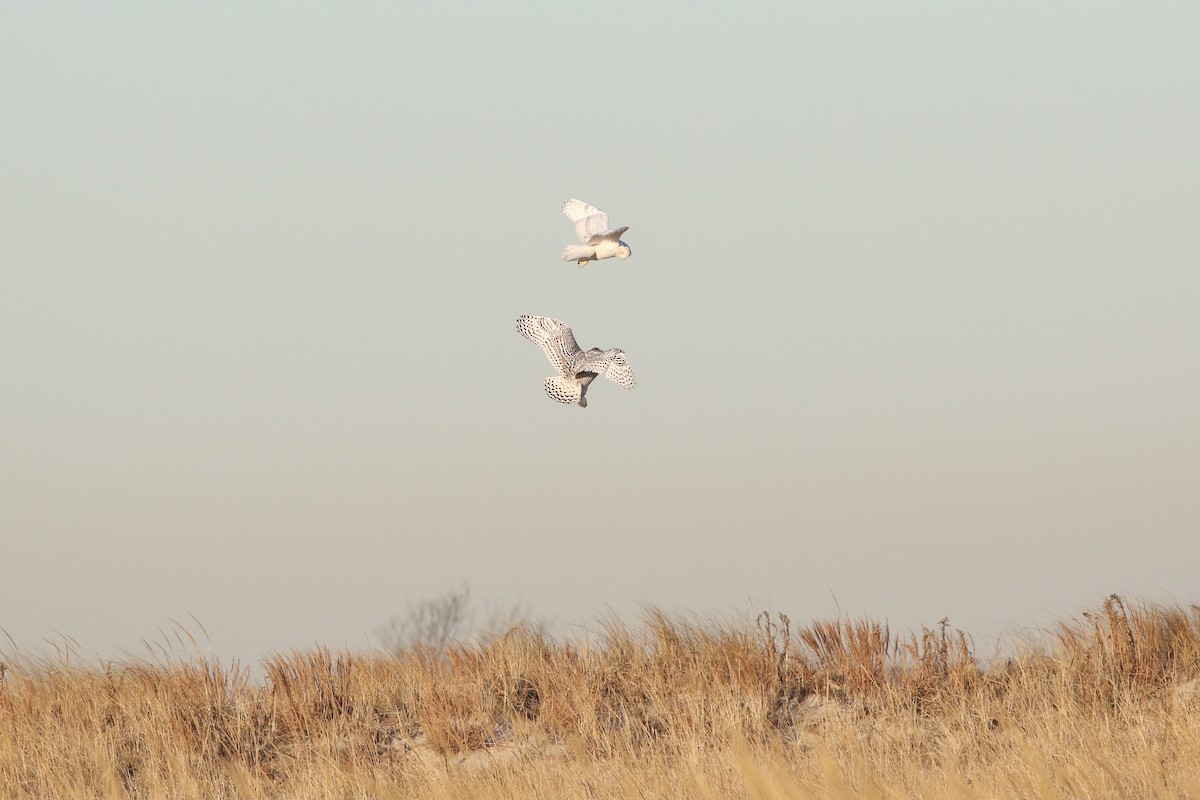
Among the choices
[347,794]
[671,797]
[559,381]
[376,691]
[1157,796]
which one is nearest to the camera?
[1157,796]

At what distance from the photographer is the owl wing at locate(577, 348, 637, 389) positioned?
10.9 meters

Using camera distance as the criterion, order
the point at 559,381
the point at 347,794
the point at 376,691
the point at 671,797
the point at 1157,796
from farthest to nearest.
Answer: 1. the point at 376,691
2. the point at 559,381
3. the point at 347,794
4. the point at 671,797
5. the point at 1157,796

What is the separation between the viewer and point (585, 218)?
12414 mm

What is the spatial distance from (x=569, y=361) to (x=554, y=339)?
44 cm

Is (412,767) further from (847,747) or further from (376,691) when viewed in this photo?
(847,747)

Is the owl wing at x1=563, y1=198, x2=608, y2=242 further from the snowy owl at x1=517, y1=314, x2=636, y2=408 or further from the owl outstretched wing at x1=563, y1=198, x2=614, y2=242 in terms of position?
the snowy owl at x1=517, y1=314, x2=636, y2=408

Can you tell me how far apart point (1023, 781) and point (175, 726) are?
6.77 m

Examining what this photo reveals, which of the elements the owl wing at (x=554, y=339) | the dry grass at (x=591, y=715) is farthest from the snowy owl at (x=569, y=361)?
the dry grass at (x=591, y=715)

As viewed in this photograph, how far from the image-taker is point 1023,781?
30.2 ft

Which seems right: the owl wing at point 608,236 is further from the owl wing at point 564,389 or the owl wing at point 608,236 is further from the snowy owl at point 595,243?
the owl wing at point 564,389

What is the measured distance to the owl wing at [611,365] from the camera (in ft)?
35.6

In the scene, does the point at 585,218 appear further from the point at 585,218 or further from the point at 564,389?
the point at 564,389

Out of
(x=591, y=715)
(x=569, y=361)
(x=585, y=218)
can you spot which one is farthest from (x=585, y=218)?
(x=591, y=715)

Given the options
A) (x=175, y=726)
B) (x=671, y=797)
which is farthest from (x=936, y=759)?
(x=175, y=726)
